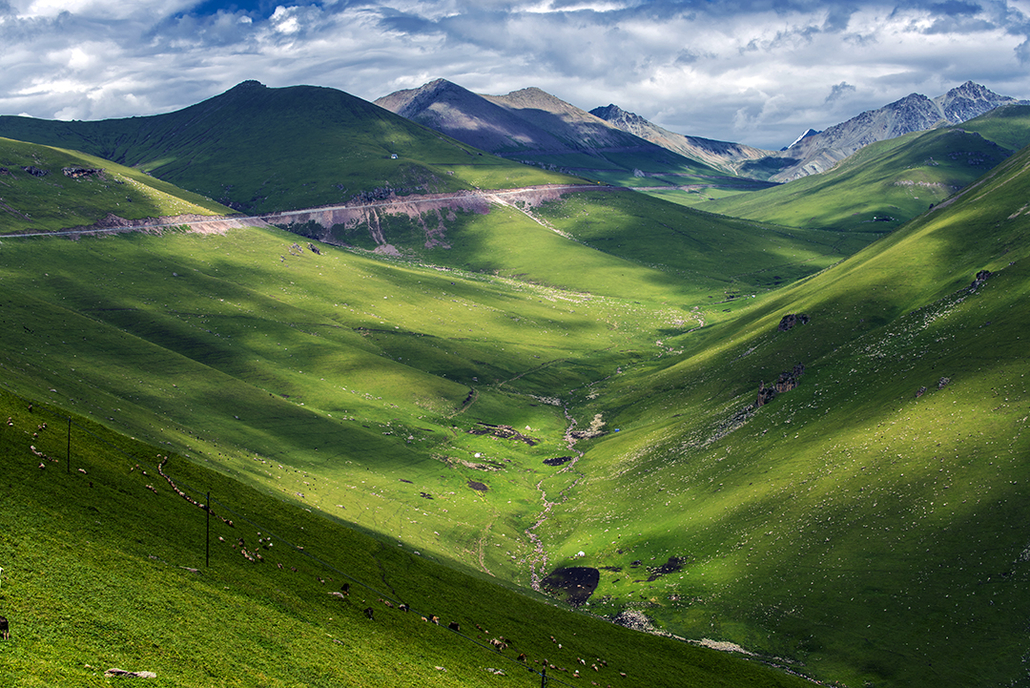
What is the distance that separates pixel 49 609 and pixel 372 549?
4136 centimetres

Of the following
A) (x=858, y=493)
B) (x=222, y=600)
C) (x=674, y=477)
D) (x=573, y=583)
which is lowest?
(x=573, y=583)

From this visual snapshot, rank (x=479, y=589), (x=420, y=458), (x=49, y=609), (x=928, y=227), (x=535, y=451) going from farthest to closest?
1. (x=928, y=227)
2. (x=535, y=451)
3. (x=420, y=458)
4. (x=479, y=589)
5. (x=49, y=609)

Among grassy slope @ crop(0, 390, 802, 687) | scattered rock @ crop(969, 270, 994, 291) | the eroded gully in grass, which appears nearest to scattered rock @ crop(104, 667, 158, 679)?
grassy slope @ crop(0, 390, 802, 687)

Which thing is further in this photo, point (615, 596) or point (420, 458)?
point (420, 458)

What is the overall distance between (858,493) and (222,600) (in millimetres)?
88756

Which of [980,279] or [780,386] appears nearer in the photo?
[780,386]

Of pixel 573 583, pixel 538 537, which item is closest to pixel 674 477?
pixel 538 537

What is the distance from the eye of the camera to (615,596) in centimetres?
11038

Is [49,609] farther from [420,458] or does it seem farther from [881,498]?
[420,458]

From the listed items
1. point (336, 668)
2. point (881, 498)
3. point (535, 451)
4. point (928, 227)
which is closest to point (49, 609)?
point (336, 668)

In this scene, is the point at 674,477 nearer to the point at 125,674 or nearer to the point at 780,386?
the point at 780,386

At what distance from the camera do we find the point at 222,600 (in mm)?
47906

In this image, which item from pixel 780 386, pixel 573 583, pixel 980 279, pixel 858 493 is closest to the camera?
pixel 858 493

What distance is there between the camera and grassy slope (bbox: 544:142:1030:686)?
8581 cm
